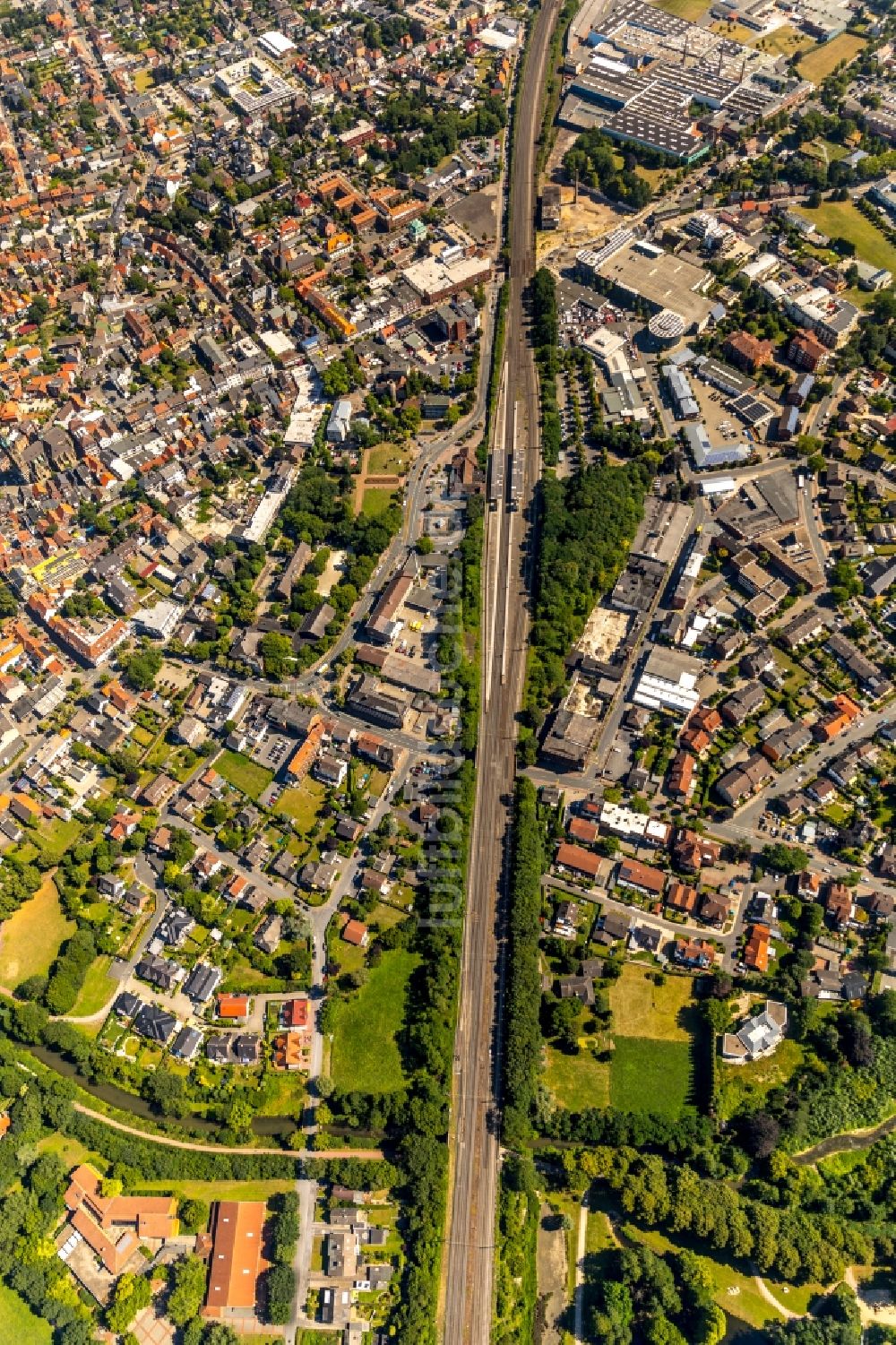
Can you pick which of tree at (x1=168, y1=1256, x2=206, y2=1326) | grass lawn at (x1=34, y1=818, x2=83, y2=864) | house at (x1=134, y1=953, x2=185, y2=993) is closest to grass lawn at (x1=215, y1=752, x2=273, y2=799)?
grass lawn at (x1=34, y1=818, x2=83, y2=864)

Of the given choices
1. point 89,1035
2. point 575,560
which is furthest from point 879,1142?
point 89,1035

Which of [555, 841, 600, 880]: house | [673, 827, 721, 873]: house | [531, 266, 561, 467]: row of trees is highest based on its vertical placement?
[531, 266, 561, 467]: row of trees

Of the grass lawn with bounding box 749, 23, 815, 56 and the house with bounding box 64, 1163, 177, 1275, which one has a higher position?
the grass lawn with bounding box 749, 23, 815, 56

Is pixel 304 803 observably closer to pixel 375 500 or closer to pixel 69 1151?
pixel 69 1151

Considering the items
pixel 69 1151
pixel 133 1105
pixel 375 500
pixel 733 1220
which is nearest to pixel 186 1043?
pixel 133 1105

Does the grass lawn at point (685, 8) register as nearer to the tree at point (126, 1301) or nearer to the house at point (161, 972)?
the house at point (161, 972)

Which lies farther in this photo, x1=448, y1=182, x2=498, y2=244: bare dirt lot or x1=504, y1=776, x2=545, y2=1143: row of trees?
x1=448, y1=182, x2=498, y2=244: bare dirt lot

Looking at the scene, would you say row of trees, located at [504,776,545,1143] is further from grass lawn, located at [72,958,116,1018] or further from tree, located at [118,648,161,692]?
tree, located at [118,648,161,692]
